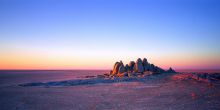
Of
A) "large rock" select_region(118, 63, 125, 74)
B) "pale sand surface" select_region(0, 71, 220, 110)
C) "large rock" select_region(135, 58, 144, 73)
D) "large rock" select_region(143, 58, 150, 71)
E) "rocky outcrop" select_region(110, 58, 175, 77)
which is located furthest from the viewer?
"large rock" select_region(118, 63, 125, 74)

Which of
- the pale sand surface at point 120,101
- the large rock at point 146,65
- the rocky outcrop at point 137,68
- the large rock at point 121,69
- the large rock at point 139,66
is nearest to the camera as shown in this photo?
the pale sand surface at point 120,101

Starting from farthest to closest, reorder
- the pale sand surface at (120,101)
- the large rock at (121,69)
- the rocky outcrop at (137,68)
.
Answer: the large rock at (121,69)
the rocky outcrop at (137,68)
the pale sand surface at (120,101)

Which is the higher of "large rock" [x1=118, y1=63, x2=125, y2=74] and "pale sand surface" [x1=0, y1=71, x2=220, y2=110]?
"large rock" [x1=118, y1=63, x2=125, y2=74]

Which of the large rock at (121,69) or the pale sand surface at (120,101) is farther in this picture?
the large rock at (121,69)

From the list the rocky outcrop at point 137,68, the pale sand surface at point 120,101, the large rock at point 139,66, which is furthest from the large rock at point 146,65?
the pale sand surface at point 120,101

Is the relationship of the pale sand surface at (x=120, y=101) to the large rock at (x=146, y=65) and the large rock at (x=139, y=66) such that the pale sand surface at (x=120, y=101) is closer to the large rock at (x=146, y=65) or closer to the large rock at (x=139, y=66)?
the large rock at (x=139, y=66)

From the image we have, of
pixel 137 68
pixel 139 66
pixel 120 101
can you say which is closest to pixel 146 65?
pixel 139 66

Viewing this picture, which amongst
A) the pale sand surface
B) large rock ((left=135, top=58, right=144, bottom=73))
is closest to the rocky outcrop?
large rock ((left=135, top=58, right=144, bottom=73))

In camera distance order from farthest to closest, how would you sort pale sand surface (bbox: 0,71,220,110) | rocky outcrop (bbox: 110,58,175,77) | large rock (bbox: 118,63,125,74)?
1. large rock (bbox: 118,63,125,74)
2. rocky outcrop (bbox: 110,58,175,77)
3. pale sand surface (bbox: 0,71,220,110)

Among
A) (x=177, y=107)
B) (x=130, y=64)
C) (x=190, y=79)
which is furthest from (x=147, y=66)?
(x=177, y=107)

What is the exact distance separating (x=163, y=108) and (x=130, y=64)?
178ft

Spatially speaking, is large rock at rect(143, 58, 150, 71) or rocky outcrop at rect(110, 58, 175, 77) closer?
rocky outcrop at rect(110, 58, 175, 77)

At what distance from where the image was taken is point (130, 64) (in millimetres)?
71188

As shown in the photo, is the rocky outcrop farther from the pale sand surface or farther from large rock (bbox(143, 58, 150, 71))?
the pale sand surface
